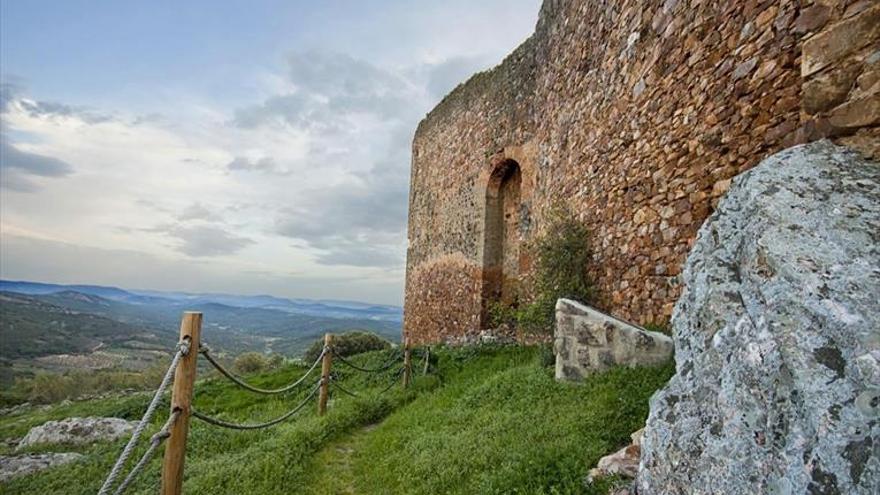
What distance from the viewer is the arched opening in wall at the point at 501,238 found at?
472 inches

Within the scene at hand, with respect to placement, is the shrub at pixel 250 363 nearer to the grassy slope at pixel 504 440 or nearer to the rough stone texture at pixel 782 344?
the grassy slope at pixel 504 440

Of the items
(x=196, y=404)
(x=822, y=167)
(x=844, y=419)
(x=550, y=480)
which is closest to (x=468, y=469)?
(x=550, y=480)

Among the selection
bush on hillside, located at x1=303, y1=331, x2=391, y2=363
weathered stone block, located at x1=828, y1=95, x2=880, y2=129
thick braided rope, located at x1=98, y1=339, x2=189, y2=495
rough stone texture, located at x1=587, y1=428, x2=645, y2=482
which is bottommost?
bush on hillside, located at x1=303, y1=331, x2=391, y2=363

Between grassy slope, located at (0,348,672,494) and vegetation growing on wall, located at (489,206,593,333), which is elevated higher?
vegetation growing on wall, located at (489,206,593,333)

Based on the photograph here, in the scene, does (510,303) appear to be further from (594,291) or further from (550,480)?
(550,480)

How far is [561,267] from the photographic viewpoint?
281 inches

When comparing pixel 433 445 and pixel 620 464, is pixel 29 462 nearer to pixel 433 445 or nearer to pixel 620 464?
pixel 433 445

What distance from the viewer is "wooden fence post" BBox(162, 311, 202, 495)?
10.5 ft

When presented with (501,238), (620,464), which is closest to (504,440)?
(620,464)

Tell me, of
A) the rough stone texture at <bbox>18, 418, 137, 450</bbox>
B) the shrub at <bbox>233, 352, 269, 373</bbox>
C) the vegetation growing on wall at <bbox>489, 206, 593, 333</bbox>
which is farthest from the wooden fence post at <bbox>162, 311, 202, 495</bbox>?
the shrub at <bbox>233, 352, 269, 373</bbox>

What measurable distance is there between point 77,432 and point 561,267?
8.57 metres

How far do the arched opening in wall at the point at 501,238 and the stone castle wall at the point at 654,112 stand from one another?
199 millimetres

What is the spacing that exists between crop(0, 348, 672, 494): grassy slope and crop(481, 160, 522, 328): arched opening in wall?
4701 millimetres

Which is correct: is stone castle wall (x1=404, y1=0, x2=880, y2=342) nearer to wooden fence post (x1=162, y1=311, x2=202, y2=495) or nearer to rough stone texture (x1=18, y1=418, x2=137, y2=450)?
wooden fence post (x1=162, y1=311, x2=202, y2=495)
